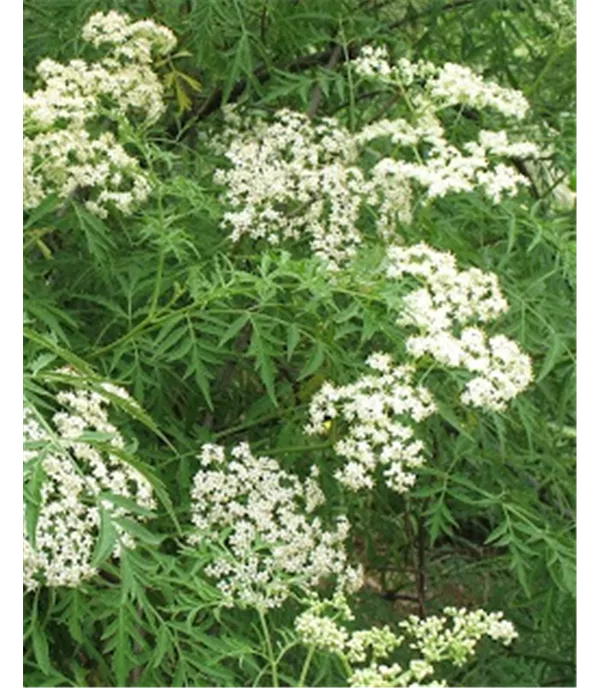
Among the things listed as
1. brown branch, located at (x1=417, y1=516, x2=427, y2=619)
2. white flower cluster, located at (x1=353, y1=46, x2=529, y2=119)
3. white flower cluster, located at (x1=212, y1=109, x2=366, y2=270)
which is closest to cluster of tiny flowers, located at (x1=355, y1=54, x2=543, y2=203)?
white flower cluster, located at (x1=353, y1=46, x2=529, y2=119)

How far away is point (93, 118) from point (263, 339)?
101cm

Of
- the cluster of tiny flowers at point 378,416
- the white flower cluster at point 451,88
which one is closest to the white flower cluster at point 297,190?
the white flower cluster at point 451,88

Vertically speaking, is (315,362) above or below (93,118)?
below

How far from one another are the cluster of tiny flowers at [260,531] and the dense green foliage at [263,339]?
8 cm

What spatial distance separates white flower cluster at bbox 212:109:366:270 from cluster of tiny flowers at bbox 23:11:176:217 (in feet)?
1.03

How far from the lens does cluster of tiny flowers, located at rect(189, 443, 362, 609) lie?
158 inches

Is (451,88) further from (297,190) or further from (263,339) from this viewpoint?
(263,339)

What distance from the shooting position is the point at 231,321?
4586 millimetres

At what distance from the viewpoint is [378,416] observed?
4.04 m

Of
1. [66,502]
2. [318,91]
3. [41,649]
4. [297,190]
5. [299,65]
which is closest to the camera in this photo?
[66,502]

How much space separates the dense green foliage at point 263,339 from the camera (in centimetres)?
393

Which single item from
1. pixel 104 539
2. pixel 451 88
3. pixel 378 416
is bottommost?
pixel 378 416

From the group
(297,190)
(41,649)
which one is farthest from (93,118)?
(41,649)
